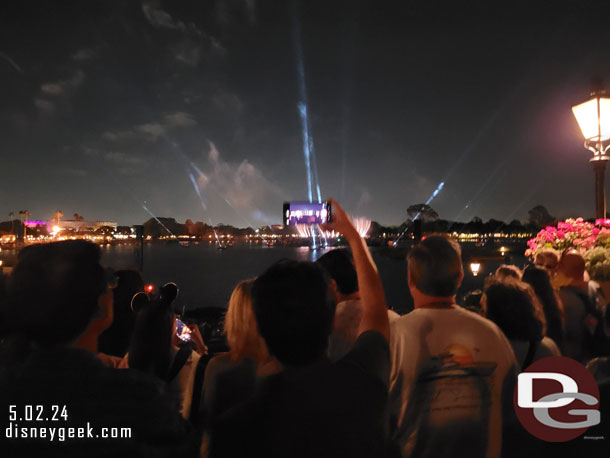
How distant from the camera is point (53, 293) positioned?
164 cm

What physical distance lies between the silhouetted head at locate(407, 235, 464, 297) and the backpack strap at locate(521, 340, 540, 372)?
116cm

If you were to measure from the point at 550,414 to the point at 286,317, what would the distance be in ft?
10.2

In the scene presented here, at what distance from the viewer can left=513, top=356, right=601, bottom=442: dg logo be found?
3.01 metres

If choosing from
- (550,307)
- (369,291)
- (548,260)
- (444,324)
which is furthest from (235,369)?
(548,260)

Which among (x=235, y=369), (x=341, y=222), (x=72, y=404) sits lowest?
(x=235, y=369)

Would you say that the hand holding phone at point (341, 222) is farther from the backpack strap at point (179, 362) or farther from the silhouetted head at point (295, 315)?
the backpack strap at point (179, 362)

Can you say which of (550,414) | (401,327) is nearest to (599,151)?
(550,414)

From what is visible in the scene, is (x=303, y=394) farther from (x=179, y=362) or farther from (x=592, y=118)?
(x=592, y=118)

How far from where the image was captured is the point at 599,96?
21.8 ft

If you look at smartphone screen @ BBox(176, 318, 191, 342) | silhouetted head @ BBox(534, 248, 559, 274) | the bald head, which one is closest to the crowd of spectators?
the bald head

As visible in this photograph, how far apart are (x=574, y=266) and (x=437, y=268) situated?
11.3 feet

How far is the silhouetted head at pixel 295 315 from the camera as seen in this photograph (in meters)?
1.46

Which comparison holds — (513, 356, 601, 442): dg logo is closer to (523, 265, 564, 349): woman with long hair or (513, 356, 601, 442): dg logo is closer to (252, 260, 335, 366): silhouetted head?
(523, 265, 564, 349): woman with long hair

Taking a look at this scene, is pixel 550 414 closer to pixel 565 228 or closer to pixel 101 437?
pixel 101 437
